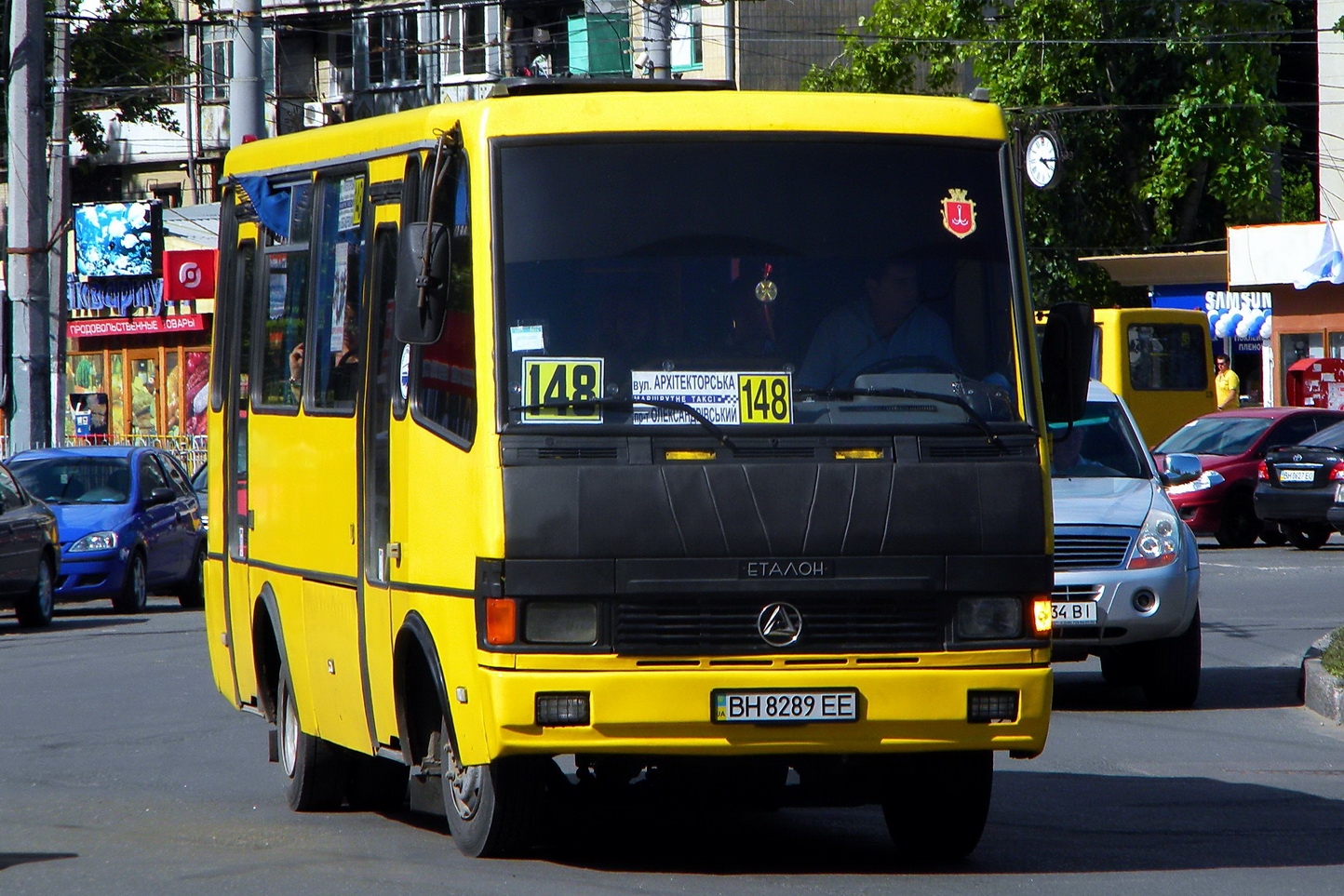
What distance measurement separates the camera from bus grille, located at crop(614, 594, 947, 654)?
6695 mm

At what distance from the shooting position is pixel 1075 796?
30.2 feet

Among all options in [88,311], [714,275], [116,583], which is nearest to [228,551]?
[714,275]

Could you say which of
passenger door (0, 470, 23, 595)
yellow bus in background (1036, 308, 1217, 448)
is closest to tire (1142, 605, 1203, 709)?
passenger door (0, 470, 23, 595)

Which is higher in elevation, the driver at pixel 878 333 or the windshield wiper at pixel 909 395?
the driver at pixel 878 333

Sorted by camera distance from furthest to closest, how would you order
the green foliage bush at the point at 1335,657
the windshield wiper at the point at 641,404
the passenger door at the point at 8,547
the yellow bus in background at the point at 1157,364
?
1. the yellow bus in background at the point at 1157,364
2. the passenger door at the point at 8,547
3. the green foliage bush at the point at 1335,657
4. the windshield wiper at the point at 641,404

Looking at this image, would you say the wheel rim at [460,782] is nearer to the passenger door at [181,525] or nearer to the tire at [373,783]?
the tire at [373,783]

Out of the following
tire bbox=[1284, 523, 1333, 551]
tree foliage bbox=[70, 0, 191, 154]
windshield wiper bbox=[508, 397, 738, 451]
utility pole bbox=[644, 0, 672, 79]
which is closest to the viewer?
windshield wiper bbox=[508, 397, 738, 451]

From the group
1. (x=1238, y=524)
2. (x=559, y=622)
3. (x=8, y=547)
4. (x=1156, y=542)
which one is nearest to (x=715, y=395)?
(x=559, y=622)

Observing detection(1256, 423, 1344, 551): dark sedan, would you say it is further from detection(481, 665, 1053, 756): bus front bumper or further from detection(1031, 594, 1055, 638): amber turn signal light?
detection(481, 665, 1053, 756): bus front bumper

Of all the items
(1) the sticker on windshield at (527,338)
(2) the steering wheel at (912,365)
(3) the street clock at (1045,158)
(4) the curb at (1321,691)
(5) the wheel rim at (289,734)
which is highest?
(3) the street clock at (1045,158)

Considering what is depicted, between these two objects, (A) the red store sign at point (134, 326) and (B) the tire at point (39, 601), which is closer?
(B) the tire at point (39, 601)

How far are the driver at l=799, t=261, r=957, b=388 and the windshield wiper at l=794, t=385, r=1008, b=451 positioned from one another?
0.02 m

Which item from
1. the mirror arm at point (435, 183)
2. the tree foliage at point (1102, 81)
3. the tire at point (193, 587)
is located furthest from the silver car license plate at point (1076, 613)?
the tree foliage at point (1102, 81)

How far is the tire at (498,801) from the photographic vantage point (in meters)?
→ 7.07
